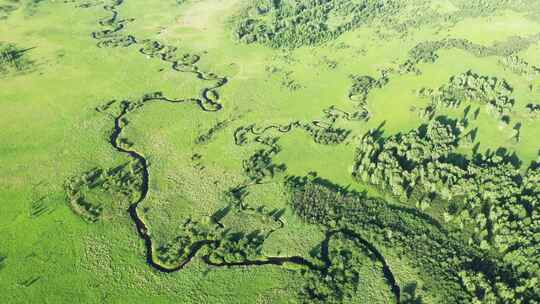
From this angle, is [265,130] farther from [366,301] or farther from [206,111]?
[366,301]

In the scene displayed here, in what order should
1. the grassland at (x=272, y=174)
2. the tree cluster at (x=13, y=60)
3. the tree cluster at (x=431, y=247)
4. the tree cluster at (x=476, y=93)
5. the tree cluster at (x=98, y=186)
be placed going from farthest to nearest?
the tree cluster at (x=13, y=60) → the tree cluster at (x=476, y=93) → the tree cluster at (x=98, y=186) → the grassland at (x=272, y=174) → the tree cluster at (x=431, y=247)

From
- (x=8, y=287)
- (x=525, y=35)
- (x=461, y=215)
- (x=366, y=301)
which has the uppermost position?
(x=525, y=35)

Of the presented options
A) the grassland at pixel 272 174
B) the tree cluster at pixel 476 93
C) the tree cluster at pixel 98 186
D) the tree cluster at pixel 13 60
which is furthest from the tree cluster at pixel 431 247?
the tree cluster at pixel 13 60

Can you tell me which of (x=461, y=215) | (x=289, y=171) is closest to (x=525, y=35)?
(x=461, y=215)

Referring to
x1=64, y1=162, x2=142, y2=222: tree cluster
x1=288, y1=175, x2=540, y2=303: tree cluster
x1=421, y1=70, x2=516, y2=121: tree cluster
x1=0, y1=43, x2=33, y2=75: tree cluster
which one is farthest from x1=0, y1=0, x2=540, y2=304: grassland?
x1=0, y1=43, x2=33, y2=75: tree cluster

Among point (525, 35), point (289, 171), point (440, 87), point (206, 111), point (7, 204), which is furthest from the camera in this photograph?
point (525, 35)

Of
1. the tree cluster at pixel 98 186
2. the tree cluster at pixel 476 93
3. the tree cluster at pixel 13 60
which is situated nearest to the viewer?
the tree cluster at pixel 98 186

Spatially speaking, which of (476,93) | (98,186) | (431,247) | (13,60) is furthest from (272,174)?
(13,60)

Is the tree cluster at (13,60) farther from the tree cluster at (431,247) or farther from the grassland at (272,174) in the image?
the tree cluster at (431,247)
